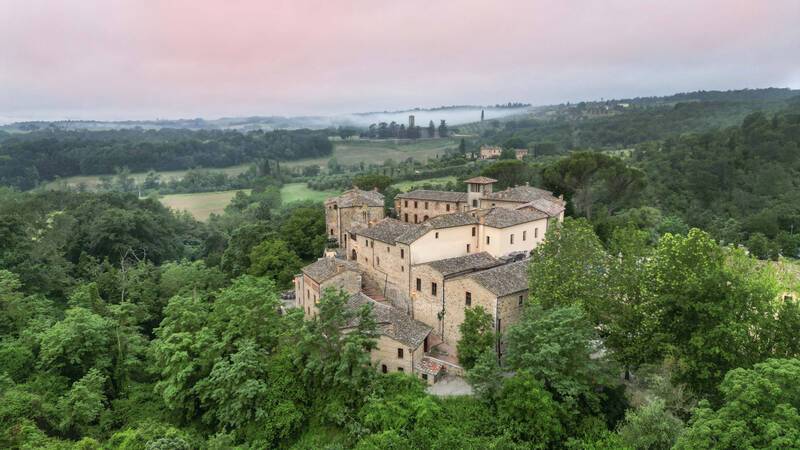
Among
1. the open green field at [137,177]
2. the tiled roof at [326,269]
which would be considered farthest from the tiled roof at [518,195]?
the open green field at [137,177]

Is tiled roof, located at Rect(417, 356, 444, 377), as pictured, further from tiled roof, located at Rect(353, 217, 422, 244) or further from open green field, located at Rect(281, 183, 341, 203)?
open green field, located at Rect(281, 183, 341, 203)

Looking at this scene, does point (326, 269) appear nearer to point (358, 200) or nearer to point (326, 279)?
point (326, 279)

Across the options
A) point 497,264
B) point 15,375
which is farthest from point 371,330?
point 15,375

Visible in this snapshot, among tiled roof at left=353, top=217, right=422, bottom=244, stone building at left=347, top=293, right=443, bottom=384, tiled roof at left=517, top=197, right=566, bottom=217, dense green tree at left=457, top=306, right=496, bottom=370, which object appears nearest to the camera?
dense green tree at left=457, top=306, right=496, bottom=370

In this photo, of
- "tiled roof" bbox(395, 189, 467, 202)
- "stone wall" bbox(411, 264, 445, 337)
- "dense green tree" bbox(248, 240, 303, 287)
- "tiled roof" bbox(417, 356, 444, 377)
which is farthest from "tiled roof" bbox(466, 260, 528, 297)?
"dense green tree" bbox(248, 240, 303, 287)

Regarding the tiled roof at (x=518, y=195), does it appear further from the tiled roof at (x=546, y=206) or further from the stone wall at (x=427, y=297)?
the stone wall at (x=427, y=297)

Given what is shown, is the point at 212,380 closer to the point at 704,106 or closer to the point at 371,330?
the point at 371,330
